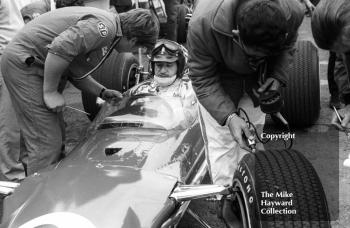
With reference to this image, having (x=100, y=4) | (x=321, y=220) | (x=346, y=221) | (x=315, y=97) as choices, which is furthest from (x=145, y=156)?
(x=315, y=97)

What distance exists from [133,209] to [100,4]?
2.65 m

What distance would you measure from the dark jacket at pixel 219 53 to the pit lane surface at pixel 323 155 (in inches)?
43.4

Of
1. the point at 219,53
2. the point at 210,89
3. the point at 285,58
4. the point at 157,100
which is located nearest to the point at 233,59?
the point at 219,53

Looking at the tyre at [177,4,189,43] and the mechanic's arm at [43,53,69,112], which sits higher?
the mechanic's arm at [43,53,69,112]

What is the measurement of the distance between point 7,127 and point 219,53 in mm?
2193

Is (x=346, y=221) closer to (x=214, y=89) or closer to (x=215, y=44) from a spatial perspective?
(x=214, y=89)

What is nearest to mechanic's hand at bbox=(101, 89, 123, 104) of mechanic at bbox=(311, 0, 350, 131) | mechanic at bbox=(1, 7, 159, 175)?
mechanic at bbox=(1, 7, 159, 175)

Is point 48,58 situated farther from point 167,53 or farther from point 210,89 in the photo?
point 210,89

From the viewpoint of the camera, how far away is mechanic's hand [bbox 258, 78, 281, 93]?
267cm

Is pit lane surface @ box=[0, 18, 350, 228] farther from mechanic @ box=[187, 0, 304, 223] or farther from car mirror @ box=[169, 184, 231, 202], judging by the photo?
car mirror @ box=[169, 184, 231, 202]

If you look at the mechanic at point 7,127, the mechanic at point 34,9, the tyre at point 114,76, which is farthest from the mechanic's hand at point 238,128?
the mechanic at point 34,9

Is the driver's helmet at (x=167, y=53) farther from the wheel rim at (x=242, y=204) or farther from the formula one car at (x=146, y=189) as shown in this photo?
the wheel rim at (x=242, y=204)

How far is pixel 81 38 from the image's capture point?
332 centimetres

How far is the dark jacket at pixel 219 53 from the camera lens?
8.50 ft
